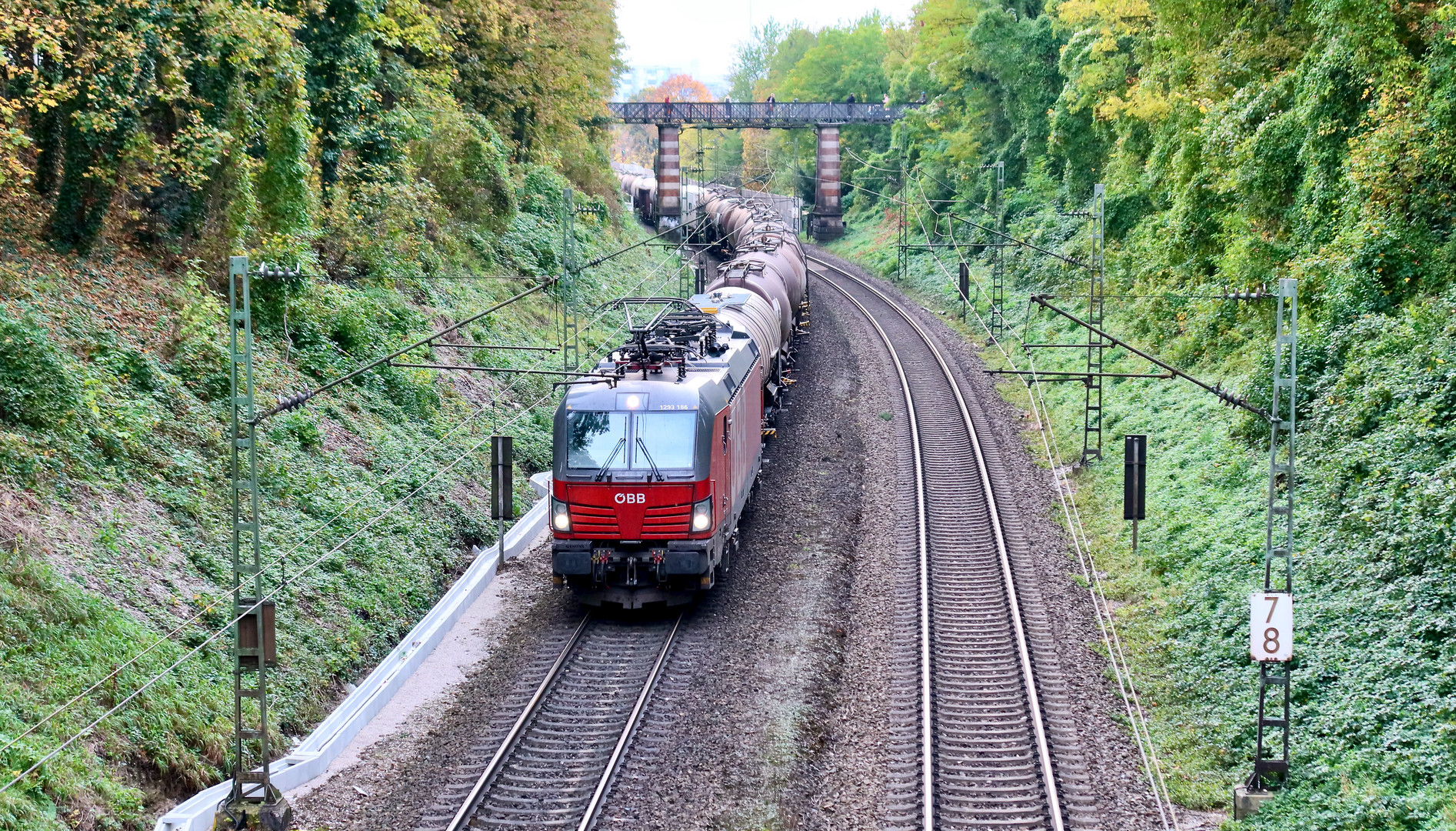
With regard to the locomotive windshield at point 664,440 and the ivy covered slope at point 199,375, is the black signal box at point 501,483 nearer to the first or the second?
the ivy covered slope at point 199,375

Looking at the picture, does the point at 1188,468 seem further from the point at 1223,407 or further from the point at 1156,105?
the point at 1156,105

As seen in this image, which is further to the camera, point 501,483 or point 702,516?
point 501,483

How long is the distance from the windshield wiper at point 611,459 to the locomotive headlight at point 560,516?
692 millimetres

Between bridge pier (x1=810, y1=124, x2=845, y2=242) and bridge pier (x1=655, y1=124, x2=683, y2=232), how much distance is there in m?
8.01

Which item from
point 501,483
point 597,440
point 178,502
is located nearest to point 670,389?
point 597,440

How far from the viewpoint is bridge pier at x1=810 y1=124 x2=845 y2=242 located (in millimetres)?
66688

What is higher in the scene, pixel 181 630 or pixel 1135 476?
pixel 1135 476

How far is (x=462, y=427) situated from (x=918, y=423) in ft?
35.3

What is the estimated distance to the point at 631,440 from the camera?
653 inches

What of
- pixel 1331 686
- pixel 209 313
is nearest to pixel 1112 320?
pixel 1331 686

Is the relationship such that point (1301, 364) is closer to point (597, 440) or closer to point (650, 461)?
point (650, 461)

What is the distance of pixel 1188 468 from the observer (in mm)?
21875

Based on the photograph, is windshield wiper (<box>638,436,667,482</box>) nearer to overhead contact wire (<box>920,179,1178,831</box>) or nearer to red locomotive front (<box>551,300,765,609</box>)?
red locomotive front (<box>551,300,765,609</box>)

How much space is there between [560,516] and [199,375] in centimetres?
665
